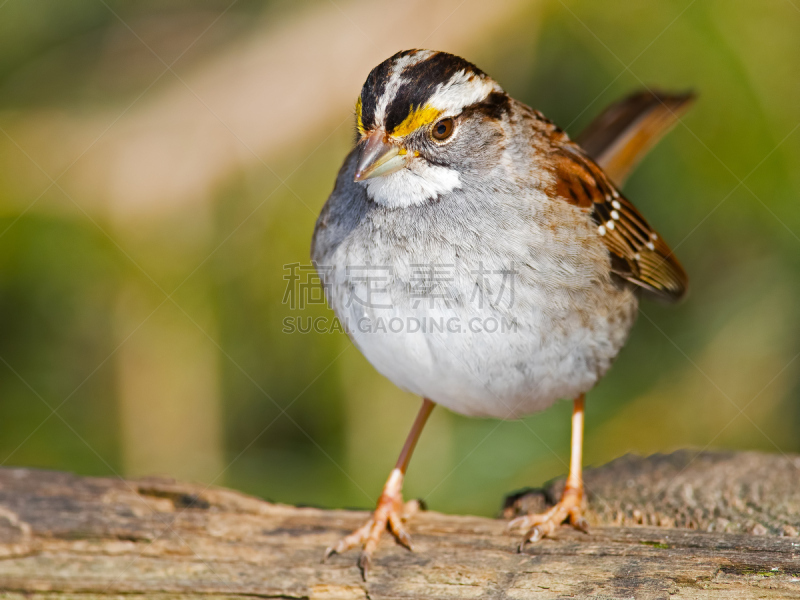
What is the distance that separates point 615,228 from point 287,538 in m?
1.77

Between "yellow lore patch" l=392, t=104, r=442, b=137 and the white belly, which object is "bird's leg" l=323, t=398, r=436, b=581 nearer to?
the white belly

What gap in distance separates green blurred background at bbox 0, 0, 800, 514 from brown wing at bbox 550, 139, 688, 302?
4.20ft

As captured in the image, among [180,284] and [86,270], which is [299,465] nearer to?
[180,284]

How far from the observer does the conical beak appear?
2.59 m

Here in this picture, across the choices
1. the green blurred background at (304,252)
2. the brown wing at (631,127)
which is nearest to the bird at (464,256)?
the brown wing at (631,127)

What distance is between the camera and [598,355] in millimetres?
3006

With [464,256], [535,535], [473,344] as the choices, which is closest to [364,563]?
[535,535]

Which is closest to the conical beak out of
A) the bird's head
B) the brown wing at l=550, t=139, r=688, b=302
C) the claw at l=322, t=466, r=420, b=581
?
the bird's head

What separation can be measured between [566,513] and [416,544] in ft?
1.98

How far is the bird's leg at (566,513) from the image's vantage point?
289 cm

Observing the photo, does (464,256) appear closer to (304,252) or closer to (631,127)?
(631,127)

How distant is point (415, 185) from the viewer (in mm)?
2781

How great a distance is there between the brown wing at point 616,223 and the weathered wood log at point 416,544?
851 millimetres

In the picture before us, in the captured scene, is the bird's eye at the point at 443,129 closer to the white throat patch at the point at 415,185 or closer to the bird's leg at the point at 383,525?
the white throat patch at the point at 415,185
